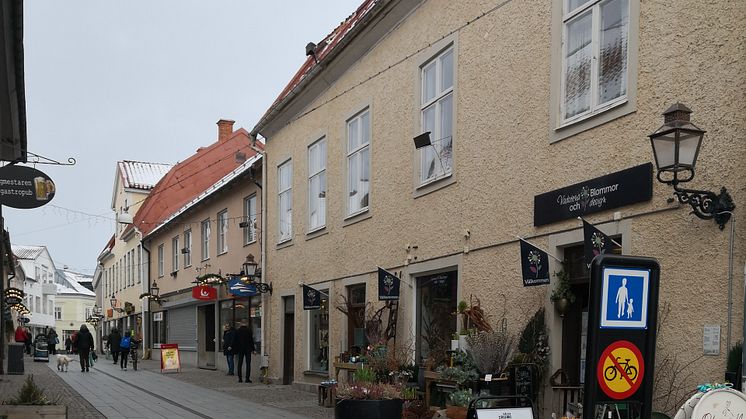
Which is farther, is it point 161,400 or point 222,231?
point 222,231

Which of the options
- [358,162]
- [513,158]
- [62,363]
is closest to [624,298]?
[513,158]

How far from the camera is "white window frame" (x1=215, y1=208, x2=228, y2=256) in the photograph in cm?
2678

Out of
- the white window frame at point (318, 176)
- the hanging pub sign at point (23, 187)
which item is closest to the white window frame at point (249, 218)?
the white window frame at point (318, 176)

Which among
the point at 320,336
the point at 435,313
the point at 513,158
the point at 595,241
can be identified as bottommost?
the point at 320,336

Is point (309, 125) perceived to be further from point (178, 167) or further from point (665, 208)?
point (178, 167)

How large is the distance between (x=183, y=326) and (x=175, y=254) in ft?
9.74

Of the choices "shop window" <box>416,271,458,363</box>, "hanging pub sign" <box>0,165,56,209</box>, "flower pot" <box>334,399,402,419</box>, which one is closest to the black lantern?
"shop window" <box>416,271,458,363</box>

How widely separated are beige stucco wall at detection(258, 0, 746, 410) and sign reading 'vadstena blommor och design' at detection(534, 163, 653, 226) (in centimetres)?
8

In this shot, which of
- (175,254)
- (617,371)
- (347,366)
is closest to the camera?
(617,371)

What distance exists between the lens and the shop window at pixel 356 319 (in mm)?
15908

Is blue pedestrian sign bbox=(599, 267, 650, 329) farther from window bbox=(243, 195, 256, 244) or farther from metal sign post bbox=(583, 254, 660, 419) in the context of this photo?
window bbox=(243, 195, 256, 244)

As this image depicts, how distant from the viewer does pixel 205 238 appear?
29.4 meters

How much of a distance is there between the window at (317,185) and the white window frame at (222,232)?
27.1ft

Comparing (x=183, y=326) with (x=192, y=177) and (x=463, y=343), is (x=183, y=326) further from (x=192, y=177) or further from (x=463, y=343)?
(x=463, y=343)
